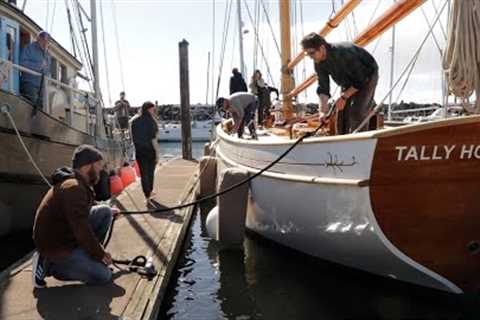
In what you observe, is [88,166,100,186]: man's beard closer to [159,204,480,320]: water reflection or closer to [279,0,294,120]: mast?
[159,204,480,320]: water reflection

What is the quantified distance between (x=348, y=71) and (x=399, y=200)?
1584 millimetres

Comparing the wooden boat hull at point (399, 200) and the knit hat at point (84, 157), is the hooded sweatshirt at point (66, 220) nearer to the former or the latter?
the knit hat at point (84, 157)

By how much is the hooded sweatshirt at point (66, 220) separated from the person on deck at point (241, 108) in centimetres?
468

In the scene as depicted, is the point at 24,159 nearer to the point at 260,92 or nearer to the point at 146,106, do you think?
the point at 146,106

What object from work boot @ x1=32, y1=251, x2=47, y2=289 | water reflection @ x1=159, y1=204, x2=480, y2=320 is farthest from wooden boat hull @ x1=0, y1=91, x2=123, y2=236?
work boot @ x1=32, y1=251, x2=47, y2=289

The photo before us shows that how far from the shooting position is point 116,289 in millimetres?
4707

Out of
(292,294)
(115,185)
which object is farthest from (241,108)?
(292,294)

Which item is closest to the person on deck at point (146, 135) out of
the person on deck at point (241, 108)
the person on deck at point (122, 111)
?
the person on deck at point (241, 108)

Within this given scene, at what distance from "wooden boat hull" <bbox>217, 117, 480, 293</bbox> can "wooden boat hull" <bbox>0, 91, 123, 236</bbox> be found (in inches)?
162

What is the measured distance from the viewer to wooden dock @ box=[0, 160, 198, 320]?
420cm

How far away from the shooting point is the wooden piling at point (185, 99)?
19.2m

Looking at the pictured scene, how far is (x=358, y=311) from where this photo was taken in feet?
17.1

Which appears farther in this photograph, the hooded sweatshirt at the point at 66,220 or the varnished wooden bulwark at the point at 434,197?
the varnished wooden bulwark at the point at 434,197

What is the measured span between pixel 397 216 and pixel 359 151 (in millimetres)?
723
